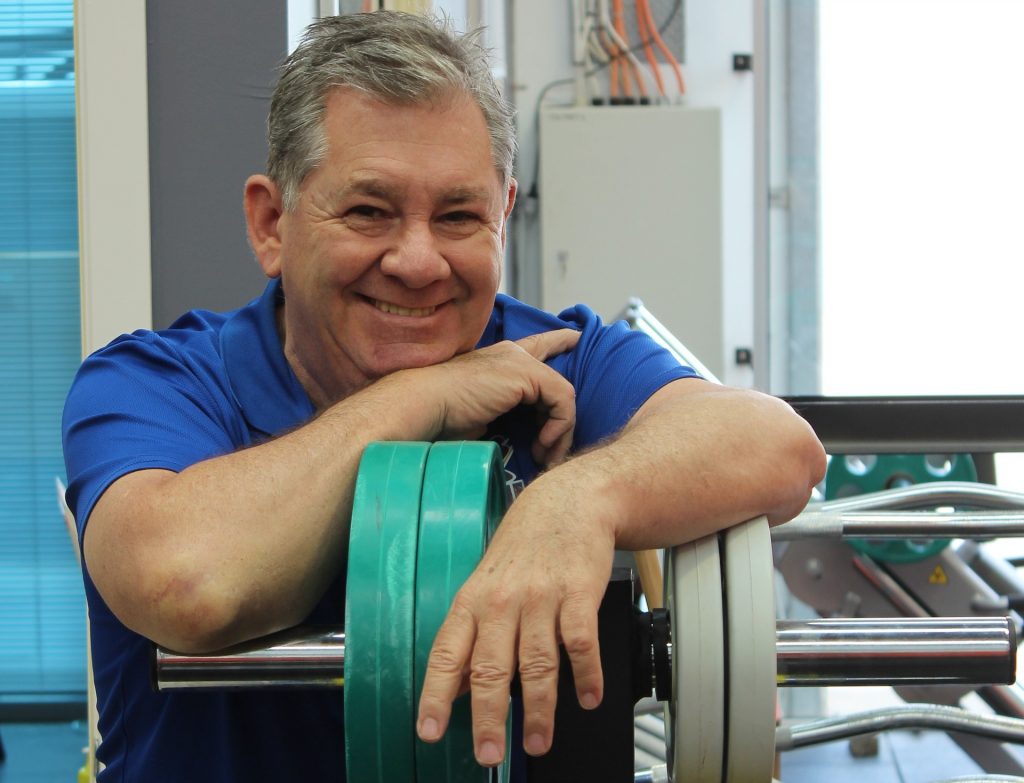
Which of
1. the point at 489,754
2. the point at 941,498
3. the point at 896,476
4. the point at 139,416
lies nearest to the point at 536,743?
the point at 489,754

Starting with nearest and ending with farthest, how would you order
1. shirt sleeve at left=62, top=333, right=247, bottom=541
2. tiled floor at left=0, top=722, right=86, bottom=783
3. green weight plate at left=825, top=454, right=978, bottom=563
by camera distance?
shirt sleeve at left=62, top=333, right=247, bottom=541
green weight plate at left=825, top=454, right=978, bottom=563
tiled floor at left=0, top=722, right=86, bottom=783

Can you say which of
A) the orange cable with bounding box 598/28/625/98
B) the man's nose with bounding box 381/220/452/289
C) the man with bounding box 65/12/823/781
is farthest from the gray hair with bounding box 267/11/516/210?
the orange cable with bounding box 598/28/625/98

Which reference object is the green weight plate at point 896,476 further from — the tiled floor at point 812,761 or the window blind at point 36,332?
the window blind at point 36,332

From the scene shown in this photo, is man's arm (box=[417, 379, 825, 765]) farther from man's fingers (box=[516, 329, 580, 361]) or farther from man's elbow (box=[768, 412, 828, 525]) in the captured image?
man's fingers (box=[516, 329, 580, 361])

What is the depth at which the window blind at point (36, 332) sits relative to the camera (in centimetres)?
290

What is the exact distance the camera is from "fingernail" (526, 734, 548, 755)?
662mm

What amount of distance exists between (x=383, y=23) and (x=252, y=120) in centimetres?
49

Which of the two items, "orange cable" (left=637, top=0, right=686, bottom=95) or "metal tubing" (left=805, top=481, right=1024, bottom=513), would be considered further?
"orange cable" (left=637, top=0, right=686, bottom=95)

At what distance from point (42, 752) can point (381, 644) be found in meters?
2.73

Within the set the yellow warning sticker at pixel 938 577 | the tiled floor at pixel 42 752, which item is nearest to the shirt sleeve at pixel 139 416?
the yellow warning sticker at pixel 938 577

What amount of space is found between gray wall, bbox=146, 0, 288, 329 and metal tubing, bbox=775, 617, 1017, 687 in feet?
3.38

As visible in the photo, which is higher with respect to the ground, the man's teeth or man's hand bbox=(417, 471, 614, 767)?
the man's teeth

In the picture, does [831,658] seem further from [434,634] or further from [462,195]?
[462,195]

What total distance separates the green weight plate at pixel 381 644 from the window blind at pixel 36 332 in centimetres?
250
